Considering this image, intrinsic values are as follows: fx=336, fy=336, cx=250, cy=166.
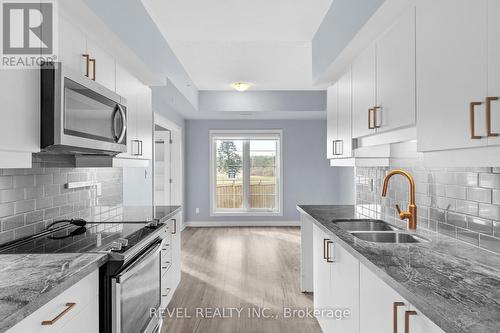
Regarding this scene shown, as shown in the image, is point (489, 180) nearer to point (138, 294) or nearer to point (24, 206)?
point (138, 294)

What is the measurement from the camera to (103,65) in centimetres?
211

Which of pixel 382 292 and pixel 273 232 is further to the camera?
pixel 273 232

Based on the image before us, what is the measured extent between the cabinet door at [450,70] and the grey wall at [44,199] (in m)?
2.05

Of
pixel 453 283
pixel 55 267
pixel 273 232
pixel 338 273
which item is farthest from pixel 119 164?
pixel 273 232

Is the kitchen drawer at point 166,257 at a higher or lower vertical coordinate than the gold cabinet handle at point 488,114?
lower

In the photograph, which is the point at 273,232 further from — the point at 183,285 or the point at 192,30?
the point at 192,30

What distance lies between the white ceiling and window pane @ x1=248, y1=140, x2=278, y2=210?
86.9 inches

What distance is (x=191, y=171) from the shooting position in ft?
23.5

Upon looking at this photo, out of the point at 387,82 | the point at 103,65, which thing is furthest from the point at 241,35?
the point at 387,82

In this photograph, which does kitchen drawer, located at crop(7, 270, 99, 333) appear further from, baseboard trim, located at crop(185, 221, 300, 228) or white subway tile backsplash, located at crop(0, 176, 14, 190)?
baseboard trim, located at crop(185, 221, 300, 228)

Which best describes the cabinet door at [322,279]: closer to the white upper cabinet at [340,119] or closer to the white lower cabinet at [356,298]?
the white lower cabinet at [356,298]

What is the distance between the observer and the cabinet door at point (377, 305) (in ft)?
3.93

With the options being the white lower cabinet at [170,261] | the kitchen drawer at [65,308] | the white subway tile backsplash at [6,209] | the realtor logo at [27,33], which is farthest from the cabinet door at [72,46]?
the white lower cabinet at [170,261]

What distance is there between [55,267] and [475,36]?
180 cm
